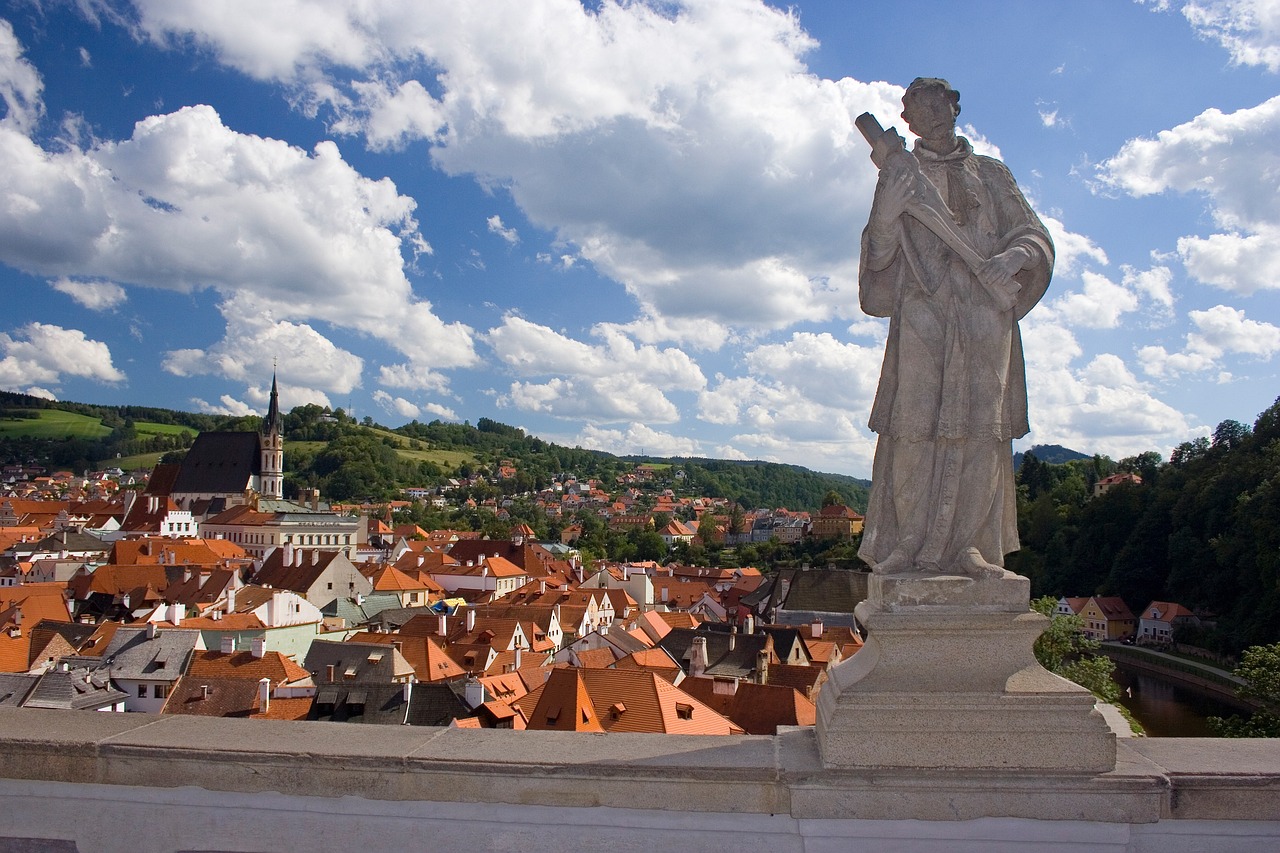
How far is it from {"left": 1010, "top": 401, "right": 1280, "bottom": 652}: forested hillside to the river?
4548mm

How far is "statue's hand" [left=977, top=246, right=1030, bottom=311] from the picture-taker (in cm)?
332

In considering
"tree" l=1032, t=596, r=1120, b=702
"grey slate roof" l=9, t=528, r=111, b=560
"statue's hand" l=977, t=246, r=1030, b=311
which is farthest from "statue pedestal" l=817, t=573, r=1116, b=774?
"grey slate roof" l=9, t=528, r=111, b=560

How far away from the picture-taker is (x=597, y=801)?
2.89 metres

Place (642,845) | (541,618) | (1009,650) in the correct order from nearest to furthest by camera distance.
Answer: (642,845), (1009,650), (541,618)

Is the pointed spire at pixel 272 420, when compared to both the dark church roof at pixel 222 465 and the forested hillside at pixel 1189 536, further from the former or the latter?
the forested hillside at pixel 1189 536

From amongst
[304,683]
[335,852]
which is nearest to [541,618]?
A: [304,683]

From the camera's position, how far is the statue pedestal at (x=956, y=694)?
2.94 metres

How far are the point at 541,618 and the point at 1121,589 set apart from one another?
145 ft

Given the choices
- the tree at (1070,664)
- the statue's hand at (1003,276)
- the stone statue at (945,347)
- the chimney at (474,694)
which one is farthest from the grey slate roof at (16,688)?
the tree at (1070,664)

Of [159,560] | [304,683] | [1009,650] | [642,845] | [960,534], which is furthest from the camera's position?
[159,560]

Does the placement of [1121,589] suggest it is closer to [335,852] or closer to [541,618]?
[541,618]

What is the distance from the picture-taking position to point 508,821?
2896mm

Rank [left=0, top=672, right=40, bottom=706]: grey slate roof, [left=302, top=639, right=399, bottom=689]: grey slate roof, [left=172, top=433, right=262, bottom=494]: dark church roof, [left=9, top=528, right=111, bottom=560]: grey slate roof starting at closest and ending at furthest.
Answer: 1. [left=0, top=672, right=40, bottom=706]: grey slate roof
2. [left=302, top=639, right=399, bottom=689]: grey slate roof
3. [left=9, top=528, right=111, bottom=560]: grey slate roof
4. [left=172, top=433, right=262, bottom=494]: dark church roof

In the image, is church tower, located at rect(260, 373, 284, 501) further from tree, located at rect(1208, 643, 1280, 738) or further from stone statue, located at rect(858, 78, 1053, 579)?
stone statue, located at rect(858, 78, 1053, 579)
